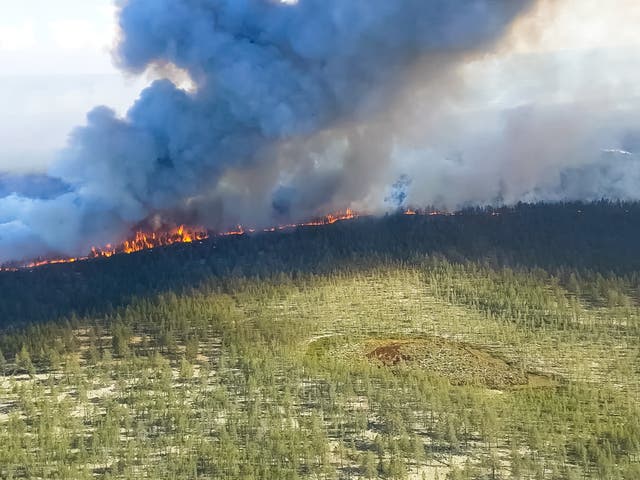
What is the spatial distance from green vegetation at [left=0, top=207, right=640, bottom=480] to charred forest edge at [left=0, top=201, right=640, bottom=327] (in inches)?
131

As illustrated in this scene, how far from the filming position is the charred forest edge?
124894 mm

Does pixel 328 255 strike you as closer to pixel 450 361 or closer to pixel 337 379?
pixel 450 361

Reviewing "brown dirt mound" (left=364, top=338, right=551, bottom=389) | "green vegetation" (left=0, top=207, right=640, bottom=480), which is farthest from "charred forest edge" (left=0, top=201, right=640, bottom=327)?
"brown dirt mound" (left=364, top=338, right=551, bottom=389)

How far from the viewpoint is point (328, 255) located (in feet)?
511

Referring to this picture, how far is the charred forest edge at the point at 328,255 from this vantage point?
124894mm

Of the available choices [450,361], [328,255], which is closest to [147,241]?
[328,255]

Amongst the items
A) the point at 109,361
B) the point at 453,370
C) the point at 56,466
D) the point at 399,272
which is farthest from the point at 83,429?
the point at 399,272

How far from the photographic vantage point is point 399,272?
145 metres

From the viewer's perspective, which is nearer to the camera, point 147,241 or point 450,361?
point 450,361

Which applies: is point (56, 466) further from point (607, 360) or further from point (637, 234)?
point (637, 234)

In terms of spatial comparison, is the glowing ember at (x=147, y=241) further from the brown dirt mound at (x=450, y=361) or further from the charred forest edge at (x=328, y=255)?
the brown dirt mound at (x=450, y=361)

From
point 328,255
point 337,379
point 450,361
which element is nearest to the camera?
point 337,379

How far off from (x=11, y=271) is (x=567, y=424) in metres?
106

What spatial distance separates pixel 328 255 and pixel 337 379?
244 ft
